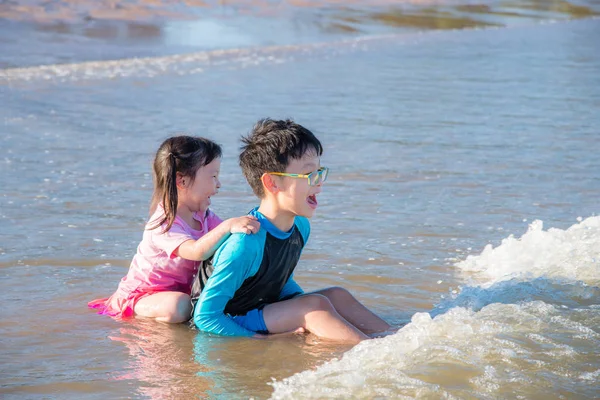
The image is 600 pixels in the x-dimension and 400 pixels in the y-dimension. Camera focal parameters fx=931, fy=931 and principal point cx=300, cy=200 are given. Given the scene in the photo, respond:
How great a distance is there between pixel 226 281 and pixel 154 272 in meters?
0.55

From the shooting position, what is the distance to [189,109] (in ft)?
32.0

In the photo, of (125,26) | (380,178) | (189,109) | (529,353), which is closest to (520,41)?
(125,26)

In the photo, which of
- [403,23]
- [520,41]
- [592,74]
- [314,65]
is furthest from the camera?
[403,23]

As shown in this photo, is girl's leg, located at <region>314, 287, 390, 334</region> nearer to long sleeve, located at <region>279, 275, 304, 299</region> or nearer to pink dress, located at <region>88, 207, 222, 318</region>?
long sleeve, located at <region>279, 275, 304, 299</region>

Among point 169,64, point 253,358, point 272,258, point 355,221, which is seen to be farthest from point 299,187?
point 169,64

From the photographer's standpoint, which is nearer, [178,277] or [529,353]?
[529,353]

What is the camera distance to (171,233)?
4133 millimetres

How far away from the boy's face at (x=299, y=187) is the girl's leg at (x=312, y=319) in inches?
14.9

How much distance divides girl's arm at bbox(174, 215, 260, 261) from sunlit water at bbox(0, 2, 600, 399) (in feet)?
1.23

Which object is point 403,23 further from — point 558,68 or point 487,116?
point 487,116

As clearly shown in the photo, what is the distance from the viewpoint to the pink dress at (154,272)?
4188 mm

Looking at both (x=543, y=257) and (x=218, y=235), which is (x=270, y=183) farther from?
(x=543, y=257)

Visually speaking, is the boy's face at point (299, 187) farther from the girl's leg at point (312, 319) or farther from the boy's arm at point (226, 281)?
the girl's leg at point (312, 319)

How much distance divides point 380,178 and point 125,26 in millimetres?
11617
